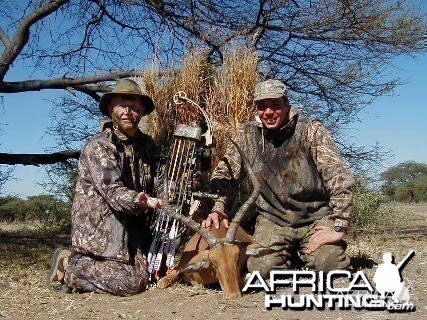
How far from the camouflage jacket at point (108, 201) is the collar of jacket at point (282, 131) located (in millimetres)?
1190

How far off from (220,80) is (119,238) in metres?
2.04

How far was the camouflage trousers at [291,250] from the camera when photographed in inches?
202

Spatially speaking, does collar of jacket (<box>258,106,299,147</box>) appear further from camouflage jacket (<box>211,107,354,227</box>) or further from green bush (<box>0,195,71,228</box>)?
green bush (<box>0,195,71,228</box>)

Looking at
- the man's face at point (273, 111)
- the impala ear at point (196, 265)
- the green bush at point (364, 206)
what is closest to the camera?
the impala ear at point (196, 265)

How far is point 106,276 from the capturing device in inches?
197

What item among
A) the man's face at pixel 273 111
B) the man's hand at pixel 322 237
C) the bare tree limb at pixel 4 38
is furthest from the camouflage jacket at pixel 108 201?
the bare tree limb at pixel 4 38

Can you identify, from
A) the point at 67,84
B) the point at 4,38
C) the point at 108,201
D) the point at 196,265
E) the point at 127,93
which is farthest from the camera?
the point at 67,84

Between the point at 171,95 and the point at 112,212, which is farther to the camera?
the point at 171,95

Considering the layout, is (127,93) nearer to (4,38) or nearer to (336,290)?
(336,290)

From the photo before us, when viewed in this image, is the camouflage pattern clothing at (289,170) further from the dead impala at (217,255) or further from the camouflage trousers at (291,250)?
the dead impala at (217,255)

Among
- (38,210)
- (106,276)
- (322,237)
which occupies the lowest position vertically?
(106,276)

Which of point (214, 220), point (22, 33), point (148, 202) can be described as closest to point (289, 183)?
point (214, 220)

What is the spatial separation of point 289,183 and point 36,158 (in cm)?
474

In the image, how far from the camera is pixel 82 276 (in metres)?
5.05
